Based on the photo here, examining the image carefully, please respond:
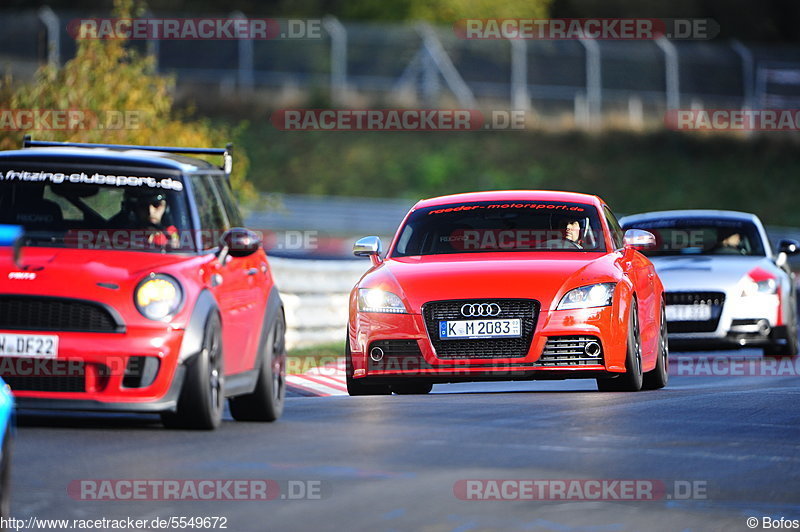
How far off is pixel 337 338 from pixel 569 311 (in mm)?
9189

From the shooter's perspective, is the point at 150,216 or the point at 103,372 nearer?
the point at 103,372

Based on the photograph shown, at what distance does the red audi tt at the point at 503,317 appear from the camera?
526 inches

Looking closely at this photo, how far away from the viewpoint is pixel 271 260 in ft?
65.1

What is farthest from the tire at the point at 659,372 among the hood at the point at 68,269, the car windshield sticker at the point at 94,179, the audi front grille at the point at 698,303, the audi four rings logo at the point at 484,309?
the hood at the point at 68,269

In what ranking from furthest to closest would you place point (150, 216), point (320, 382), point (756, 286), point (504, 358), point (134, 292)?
point (756, 286), point (320, 382), point (504, 358), point (150, 216), point (134, 292)

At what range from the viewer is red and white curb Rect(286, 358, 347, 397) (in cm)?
1548

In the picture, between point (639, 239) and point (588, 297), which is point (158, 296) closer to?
point (588, 297)

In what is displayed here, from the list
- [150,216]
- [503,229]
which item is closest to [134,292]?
[150,216]

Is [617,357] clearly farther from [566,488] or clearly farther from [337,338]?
[337,338]

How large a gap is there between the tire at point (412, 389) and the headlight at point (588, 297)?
1.85 metres

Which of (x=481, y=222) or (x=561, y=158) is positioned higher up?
(x=481, y=222)

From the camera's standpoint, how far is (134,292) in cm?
1037

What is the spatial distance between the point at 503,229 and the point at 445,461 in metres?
5.25

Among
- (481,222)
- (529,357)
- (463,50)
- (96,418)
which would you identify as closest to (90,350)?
(96,418)
